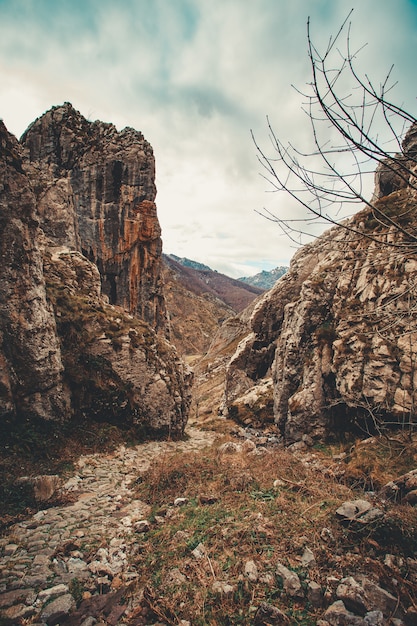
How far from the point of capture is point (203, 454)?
37.0 ft

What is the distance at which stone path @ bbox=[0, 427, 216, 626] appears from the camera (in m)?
4.20

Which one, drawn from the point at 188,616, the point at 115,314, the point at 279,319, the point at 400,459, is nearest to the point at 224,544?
the point at 188,616

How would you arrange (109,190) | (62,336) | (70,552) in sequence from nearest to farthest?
(70,552)
(62,336)
(109,190)

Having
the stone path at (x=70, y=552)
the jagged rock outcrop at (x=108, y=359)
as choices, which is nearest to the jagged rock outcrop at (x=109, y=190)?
the jagged rock outcrop at (x=108, y=359)

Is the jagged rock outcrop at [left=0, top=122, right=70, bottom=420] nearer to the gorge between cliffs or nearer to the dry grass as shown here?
the gorge between cliffs

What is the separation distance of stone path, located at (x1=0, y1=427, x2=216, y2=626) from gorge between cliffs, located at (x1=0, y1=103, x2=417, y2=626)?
0.03 meters

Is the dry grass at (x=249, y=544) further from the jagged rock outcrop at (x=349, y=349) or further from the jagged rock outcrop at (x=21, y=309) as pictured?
the jagged rock outcrop at (x=21, y=309)

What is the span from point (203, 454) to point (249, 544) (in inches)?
247

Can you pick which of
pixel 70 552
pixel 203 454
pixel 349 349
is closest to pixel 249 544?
pixel 70 552

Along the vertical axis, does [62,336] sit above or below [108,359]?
above

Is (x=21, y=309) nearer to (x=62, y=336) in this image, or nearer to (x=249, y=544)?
(x=62, y=336)

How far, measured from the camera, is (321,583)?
429 centimetres

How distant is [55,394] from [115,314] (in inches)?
198

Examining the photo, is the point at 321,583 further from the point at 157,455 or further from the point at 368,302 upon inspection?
the point at 368,302
